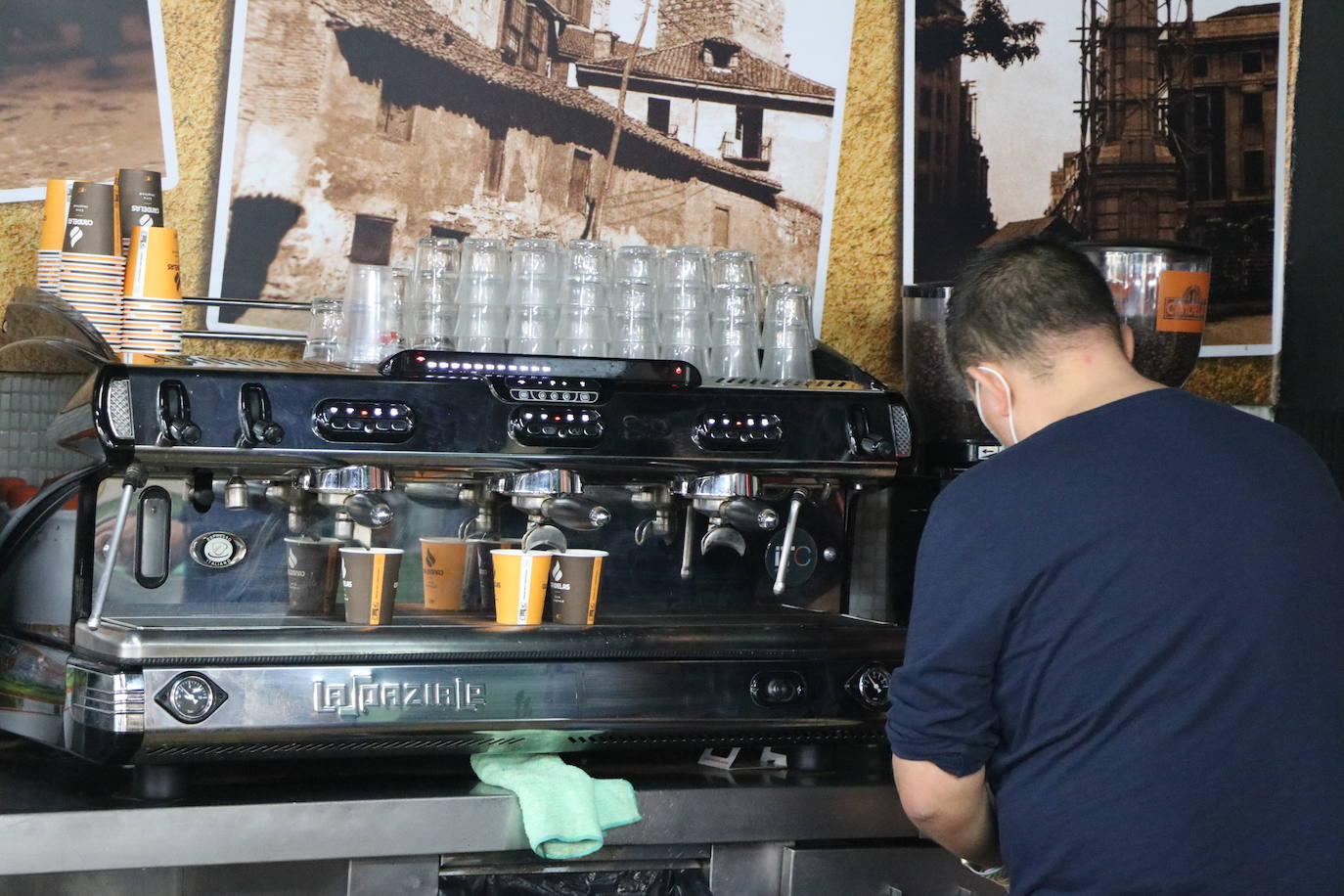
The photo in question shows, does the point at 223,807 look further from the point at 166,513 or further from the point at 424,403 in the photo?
the point at 424,403

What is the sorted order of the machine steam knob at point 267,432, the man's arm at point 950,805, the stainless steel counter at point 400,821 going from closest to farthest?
the man's arm at point 950,805 → the stainless steel counter at point 400,821 → the machine steam knob at point 267,432

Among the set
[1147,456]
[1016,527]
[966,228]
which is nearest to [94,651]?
[1016,527]

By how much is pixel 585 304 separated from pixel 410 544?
1.35 feet

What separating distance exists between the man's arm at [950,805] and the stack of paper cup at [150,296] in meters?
1.16

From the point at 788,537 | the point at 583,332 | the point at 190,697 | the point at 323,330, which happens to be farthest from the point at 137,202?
the point at 788,537

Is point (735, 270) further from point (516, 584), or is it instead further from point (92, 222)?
point (92, 222)

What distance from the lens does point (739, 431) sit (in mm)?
1931

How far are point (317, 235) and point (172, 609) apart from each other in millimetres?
780

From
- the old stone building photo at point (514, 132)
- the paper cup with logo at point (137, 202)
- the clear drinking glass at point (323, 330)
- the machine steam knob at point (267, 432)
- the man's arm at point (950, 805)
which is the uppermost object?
the old stone building photo at point (514, 132)

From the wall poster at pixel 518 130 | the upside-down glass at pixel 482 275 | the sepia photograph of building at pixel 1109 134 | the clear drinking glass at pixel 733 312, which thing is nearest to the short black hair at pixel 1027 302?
the clear drinking glass at pixel 733 312

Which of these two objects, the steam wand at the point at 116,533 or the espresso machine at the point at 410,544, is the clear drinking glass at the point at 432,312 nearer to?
the espresso machine at the point at 410,544

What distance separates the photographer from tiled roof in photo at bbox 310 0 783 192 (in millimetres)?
2416

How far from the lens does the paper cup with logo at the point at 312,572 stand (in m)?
1.90

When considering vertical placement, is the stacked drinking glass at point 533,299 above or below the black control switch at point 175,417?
above
